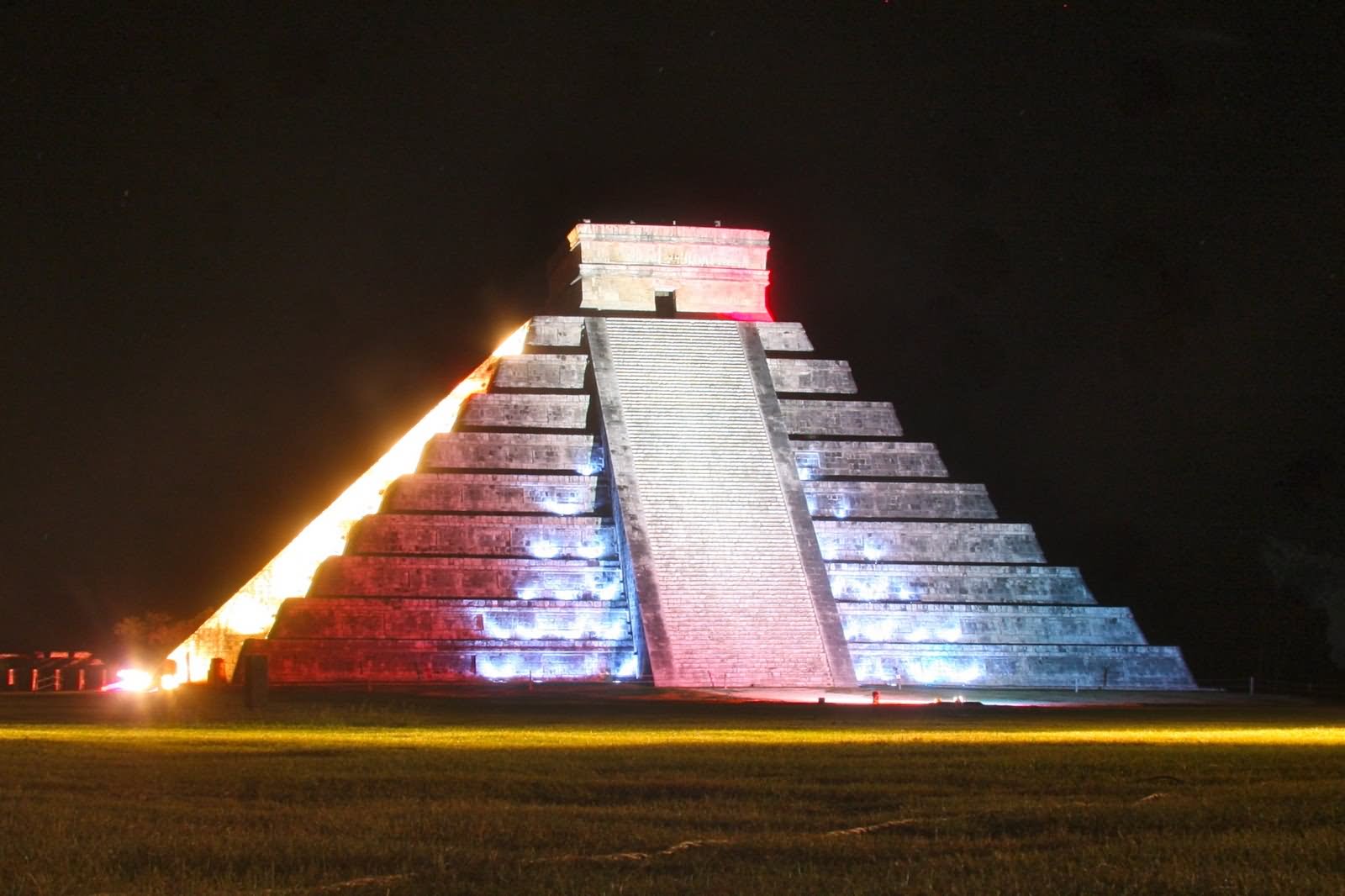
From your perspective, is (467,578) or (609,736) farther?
(467,578)

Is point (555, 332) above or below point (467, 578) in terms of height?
above

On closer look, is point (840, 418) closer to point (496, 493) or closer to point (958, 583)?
point (958, 583)

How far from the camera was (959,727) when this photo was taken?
18984 millimetres

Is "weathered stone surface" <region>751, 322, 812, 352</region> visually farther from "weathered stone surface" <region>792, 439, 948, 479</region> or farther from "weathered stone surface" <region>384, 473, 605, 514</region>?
"weathered stone surface" <region>384, 473, 605, 514</region>

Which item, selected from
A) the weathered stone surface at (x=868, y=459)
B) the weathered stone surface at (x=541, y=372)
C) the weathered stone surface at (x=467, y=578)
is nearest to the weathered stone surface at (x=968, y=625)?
the weathered stone surface at (x=868, y=459)

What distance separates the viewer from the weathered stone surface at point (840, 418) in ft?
128

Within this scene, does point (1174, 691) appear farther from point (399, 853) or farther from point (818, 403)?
point (399, 853)

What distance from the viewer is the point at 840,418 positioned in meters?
39.2

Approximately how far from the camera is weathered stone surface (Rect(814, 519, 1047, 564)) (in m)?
36.1

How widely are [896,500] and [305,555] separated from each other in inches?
481

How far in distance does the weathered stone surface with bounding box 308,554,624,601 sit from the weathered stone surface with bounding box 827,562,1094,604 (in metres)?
4.69

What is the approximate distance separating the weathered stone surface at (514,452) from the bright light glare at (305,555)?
1448 millimetres

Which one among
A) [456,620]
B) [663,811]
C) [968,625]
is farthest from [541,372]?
[663,811]

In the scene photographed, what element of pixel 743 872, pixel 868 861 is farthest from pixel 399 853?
pixel 868 861
